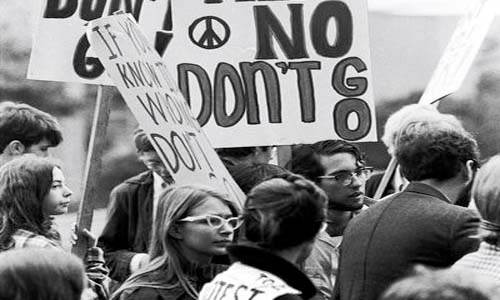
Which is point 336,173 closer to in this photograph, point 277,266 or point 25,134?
point 25,134

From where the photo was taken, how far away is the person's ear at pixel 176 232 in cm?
458

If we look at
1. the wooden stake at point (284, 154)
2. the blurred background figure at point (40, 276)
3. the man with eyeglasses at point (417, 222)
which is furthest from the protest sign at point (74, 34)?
the blurred background figure at point (40, 276)

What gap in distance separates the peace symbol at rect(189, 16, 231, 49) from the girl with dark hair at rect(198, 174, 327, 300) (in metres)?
1.95

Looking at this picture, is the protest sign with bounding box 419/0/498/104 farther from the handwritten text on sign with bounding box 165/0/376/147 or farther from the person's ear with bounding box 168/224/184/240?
the person's ear with bounding box 168/224/184/240

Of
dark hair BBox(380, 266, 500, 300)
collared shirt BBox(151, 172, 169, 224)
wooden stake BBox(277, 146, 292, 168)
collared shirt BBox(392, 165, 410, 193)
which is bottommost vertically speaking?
collared shirt BBox(392, 165, 410, 193)

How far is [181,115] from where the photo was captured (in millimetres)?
4922

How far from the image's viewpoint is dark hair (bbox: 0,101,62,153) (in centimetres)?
581

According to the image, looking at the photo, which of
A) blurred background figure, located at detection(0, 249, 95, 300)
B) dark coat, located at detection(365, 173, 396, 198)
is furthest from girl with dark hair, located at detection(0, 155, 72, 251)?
dark coat, located at detection(365, 173, 396, 198)

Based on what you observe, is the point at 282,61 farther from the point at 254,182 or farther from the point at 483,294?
the point at 483,294

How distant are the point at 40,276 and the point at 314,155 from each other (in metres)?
2.80

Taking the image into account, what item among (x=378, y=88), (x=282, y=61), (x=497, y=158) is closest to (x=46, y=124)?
(x=282, y=61)

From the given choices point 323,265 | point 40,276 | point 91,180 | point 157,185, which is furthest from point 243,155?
point 40,276

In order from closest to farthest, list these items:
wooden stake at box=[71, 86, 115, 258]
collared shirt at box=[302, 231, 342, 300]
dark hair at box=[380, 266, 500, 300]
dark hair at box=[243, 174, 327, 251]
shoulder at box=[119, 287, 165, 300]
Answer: dark hair at box=[380, 266, 500, 300]
dark hair at box=[243, 174, 327, 251]
shoulder at box=[119, 287, 165, 300]
collared shirt at box=[302, 231, 342, 300]
wooden stake at box=[71, 86, 115, 258]

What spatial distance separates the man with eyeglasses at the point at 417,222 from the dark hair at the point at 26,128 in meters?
1.66
